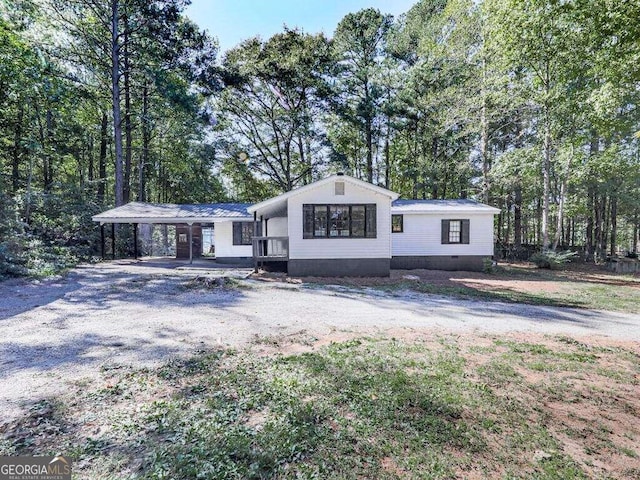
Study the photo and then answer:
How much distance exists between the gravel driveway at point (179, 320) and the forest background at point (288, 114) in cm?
475

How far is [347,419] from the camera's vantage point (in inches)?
111

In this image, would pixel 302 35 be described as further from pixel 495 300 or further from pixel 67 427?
pixel 67 427

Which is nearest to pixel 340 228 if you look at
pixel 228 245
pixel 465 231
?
pixel 228 245

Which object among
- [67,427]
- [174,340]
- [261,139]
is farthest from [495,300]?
[261,139]

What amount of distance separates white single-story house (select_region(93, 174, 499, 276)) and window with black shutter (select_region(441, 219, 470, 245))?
5cm

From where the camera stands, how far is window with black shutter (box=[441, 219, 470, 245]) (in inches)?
609

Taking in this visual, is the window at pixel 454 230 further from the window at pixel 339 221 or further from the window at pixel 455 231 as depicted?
the window at pixel 339 221

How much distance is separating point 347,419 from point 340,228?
9596 mm

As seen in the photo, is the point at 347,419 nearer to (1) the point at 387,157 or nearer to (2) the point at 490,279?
(2) the point at 490,279

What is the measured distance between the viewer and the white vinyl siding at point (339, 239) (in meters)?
12.0

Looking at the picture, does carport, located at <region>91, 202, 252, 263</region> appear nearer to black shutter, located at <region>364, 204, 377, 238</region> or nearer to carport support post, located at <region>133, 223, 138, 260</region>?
carport support post, located at <region>133, 223, 138, 260</region>

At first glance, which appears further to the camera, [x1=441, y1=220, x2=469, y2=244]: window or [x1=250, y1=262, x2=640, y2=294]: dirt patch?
[x1=441, y1=220, x2=469, y2=244]: window

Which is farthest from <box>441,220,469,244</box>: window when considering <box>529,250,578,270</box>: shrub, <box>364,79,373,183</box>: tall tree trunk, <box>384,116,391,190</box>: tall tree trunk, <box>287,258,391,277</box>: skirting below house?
<box>384,116,391,190</box>: tall tree trunk

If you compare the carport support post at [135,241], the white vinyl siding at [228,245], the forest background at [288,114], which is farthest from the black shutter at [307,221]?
the carport support post at [135,241]
